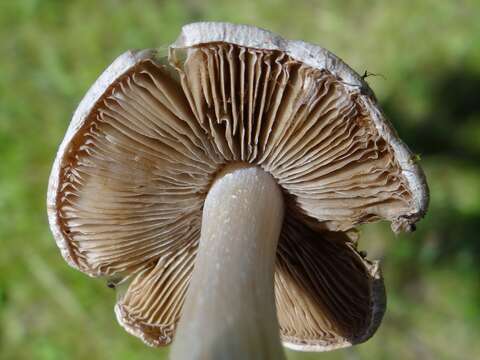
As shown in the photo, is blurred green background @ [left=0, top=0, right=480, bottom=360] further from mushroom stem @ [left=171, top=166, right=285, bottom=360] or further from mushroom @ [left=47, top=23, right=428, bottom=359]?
mushroom stem @ [left=171, top=166, right=285, bottom=360]

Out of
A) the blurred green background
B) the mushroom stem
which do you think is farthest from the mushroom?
the blurred green background

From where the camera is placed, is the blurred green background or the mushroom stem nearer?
the mushroom stem

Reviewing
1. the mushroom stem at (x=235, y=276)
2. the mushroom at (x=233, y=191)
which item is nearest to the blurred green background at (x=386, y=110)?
the mushroom at (x=233, y=191)

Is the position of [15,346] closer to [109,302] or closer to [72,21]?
[109,302]

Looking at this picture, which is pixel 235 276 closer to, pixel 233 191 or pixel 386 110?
pixel 233 191

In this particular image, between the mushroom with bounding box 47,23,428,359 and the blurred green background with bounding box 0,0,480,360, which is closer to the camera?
the mushroom with bounding box 47,23,428,359

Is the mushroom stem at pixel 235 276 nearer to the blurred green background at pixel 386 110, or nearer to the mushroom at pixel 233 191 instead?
the mushroom at pixel 233 191

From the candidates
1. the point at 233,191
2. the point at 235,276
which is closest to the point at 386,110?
the point at 233,191
